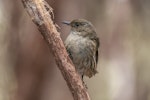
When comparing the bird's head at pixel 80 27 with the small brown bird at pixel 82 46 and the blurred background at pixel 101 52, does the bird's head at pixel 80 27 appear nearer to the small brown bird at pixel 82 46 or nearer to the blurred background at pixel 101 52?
the small brown bird at pixel 82 46

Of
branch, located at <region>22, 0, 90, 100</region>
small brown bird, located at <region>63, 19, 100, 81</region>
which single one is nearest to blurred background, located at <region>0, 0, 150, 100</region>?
small brown bird, located at <region>63, 19, 100, 81</region>

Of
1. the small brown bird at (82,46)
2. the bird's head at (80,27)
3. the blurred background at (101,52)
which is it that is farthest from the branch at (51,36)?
the blurred background at (101,52)

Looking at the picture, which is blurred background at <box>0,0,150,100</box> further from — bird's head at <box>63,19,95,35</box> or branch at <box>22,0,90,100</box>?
branch at <box>22,0,90,100</box>

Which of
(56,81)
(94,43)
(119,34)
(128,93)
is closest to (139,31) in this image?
(119,34)

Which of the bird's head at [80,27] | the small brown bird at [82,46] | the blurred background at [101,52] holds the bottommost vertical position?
the blurred background at [101,52]

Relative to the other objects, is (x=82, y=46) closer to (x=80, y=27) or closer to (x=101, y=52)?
(x=80, y=27)

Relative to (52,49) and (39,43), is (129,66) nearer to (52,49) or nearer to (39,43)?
(39,43)

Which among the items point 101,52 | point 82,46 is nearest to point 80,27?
point 82,46
